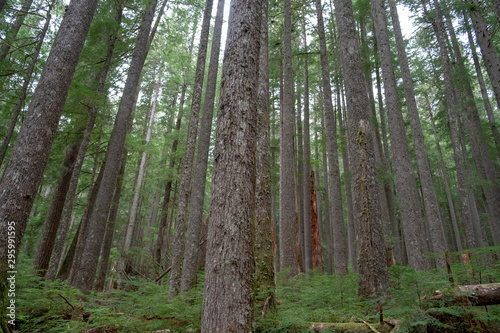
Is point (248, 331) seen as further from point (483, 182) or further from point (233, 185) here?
point (483, 182)

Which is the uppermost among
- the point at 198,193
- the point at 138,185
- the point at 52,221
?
the point at 138,185

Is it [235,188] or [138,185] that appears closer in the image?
[235,188]

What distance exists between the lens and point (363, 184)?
5.65 metres

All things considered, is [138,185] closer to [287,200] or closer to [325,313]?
[287,200]

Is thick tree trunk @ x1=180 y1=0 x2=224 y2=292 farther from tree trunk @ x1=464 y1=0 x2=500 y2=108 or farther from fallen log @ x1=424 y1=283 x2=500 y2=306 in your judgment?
tree trunk @ x1=464 y1=0 x2=500 y2=108

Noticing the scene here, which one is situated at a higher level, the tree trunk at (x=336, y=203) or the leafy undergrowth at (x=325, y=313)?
the tree trunk at (x=336, y=203)

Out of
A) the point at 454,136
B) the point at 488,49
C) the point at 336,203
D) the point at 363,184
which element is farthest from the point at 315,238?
the point at 363,184

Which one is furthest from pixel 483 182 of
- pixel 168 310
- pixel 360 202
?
pixel 168 310

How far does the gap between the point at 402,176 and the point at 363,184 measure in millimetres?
6101

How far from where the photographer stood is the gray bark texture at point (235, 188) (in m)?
2.91

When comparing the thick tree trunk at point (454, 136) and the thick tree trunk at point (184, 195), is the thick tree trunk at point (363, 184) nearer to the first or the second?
the thick tree trunk at point (184, 195)

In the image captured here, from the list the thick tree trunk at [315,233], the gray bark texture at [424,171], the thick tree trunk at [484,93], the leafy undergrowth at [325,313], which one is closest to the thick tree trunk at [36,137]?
the leafy undergrowth at [325,313]

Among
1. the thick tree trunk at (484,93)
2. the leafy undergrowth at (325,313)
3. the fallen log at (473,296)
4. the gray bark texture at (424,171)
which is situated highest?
the thick tree trunk at (484,93)

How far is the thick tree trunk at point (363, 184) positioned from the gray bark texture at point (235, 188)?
10.2 ft
